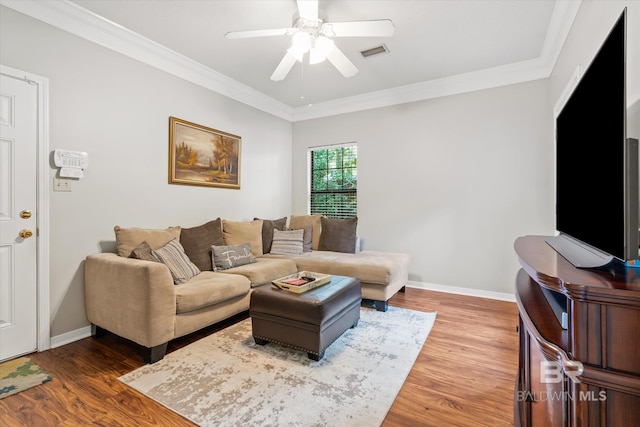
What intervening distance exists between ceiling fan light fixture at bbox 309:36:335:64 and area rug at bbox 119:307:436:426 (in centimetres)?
243

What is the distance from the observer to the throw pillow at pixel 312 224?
4320mm

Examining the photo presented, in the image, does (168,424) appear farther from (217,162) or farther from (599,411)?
(217,162)

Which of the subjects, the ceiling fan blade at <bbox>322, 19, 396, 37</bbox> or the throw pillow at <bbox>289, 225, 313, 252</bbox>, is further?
the throw pillow at <bbox>289, 225, 313, 252</bbox>

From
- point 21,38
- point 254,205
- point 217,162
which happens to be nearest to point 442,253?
point 254,205

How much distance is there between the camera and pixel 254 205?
4.43 meters

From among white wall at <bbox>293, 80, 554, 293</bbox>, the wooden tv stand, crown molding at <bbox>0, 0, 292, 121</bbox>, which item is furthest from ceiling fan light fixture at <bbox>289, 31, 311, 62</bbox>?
the wooden tv stand

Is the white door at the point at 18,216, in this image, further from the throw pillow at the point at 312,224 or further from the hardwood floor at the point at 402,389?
the throw pillow at the point at 312,224

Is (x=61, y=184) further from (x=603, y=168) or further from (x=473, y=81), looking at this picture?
(x=473, y=81)

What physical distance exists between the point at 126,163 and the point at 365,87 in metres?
3.06

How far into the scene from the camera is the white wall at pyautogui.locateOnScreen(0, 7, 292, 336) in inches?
94.3

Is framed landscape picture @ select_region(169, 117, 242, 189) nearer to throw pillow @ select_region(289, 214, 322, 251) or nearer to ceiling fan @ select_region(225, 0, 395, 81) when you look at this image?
throw pillow @ select_region(289, 214, 322, 251)

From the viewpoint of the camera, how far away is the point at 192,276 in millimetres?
2770

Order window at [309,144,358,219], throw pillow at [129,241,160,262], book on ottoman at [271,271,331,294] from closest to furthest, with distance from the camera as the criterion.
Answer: book on ottoman at [271,271,331,294] → throw pillow at [129,241,160,262] → window at [309,144,358,219]

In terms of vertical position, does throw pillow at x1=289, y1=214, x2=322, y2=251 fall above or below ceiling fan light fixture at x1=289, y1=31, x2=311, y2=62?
below
